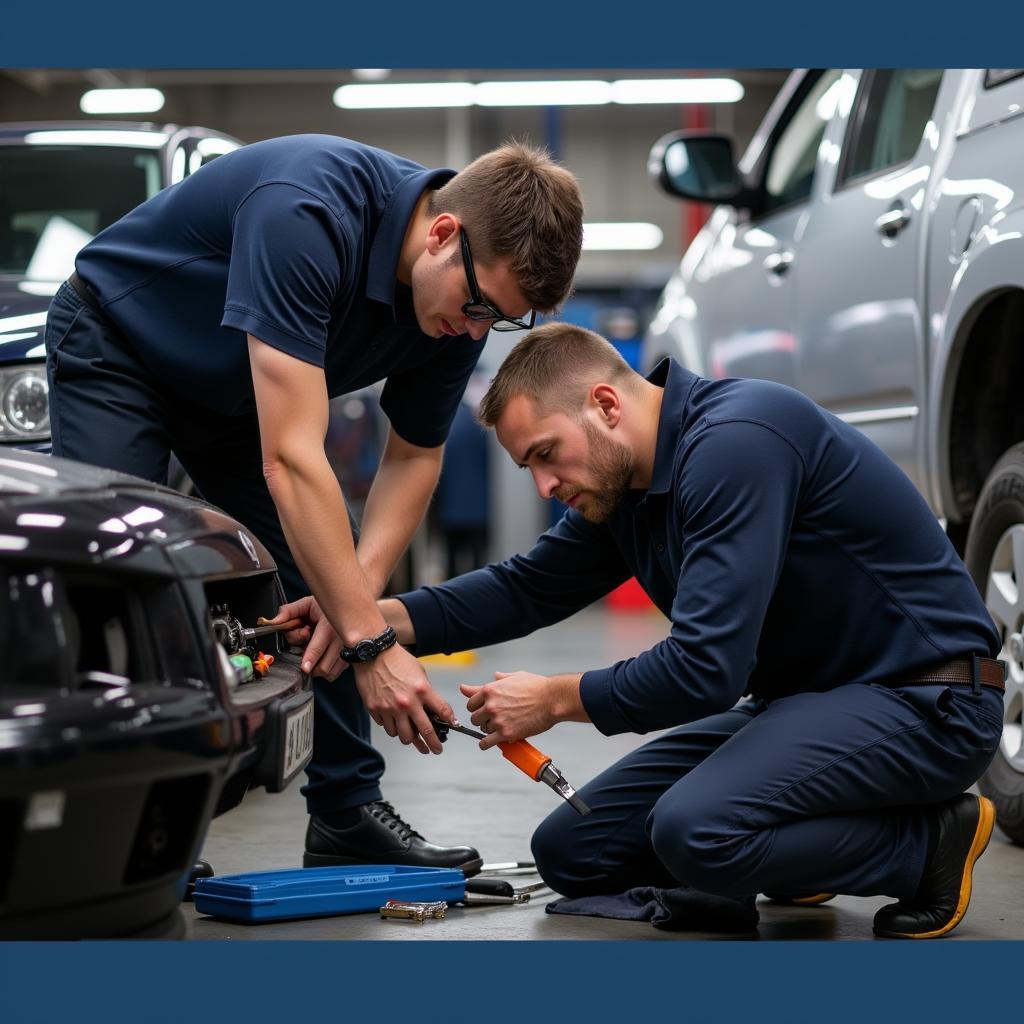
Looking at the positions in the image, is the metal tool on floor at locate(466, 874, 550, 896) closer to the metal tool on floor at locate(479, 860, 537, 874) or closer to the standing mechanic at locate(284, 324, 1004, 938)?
the metal tool on floor at locate(479, 860, 537, 874)

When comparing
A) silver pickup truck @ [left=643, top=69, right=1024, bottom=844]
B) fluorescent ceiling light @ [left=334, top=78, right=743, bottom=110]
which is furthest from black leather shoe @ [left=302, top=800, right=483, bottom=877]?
fluorescent ceiling light @ [left=334, top=78, right=743, bottom=110]

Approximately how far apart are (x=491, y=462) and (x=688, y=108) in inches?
260

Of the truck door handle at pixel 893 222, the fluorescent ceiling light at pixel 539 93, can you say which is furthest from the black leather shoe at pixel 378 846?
the fluorescent ceiling light at pixel 539 93

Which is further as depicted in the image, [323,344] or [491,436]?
[491,436]

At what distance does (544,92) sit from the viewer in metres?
14.9

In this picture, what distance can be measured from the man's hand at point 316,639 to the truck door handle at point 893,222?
1762 millimetres

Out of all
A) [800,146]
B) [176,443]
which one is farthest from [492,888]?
[800,146]

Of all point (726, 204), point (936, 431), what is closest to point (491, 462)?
point (726, 204)

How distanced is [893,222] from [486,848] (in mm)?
1728

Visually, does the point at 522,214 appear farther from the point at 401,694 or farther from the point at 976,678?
the point at 976,678

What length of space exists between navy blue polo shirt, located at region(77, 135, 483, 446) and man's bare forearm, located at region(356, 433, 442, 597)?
0.21m

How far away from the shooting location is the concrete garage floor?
233cm

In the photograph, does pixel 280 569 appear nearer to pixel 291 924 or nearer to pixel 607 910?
pixel 291 924

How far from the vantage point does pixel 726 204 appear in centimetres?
435
